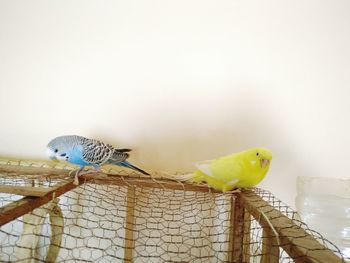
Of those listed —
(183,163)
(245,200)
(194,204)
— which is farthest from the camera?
(183,163)

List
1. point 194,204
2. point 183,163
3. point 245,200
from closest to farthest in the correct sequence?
point 245,200, point 194,204, point 183,163

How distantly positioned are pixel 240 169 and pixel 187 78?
0.43 metres

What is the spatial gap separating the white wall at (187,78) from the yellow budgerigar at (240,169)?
275 millimetres

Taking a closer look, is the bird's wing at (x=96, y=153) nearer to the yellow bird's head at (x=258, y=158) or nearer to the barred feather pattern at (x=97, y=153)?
the barred feather pattern at (x=97, y=153)

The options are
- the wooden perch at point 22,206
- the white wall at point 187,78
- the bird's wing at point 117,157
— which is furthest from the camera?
the white wall at point 187,78

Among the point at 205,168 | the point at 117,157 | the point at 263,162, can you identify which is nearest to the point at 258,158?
the point at 263,162

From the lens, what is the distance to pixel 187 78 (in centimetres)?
103

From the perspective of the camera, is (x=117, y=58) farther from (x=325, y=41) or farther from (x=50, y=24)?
(x=325, y=41)

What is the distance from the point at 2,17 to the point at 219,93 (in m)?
0.87

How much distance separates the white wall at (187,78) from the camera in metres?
1.01

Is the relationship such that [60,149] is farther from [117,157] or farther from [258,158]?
[258,158]

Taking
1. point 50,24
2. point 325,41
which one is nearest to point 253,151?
point 325,41

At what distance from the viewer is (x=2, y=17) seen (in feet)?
3.56

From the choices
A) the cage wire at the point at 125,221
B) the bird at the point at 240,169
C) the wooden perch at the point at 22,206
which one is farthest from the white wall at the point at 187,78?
the wooden perch at the point at 22,206
